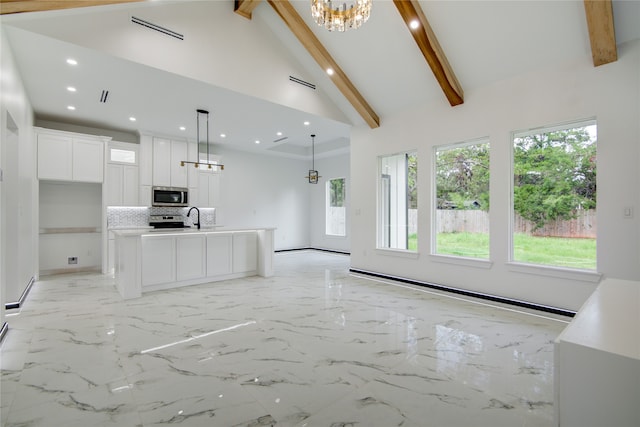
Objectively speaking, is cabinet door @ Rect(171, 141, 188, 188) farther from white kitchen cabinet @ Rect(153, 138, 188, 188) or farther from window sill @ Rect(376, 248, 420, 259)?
window sill @ Rect(376, 248, 420, 259)

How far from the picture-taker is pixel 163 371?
2.36 metres

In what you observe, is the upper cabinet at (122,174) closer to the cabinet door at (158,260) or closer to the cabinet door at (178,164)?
the cabinet door at (178,164)

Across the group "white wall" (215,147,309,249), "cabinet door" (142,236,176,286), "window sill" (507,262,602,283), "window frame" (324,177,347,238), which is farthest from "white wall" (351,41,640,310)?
"white wall" (215,147,309,249)

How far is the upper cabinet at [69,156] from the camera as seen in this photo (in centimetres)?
554

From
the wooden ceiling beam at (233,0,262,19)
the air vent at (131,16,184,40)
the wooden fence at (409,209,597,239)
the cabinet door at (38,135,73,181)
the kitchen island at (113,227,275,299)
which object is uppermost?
the wooden ceiling beam at (233,0,262,19)

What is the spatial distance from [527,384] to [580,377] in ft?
4.91

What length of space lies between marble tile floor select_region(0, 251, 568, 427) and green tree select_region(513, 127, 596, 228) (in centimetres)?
137

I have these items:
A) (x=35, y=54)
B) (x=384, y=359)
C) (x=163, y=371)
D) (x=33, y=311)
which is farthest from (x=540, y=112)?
(x=33, y=311)

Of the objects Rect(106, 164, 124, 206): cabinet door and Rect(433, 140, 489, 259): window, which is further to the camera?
Rect(106, 164, 124, 206): cabinet door

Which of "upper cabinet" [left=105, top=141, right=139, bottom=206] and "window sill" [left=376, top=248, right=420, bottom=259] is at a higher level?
"upper cabinet" [left=105, top=141, right=139, bottom=206]

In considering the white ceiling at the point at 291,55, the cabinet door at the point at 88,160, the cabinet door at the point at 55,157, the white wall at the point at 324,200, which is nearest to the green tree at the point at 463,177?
the white ceiling at the point at 291,55

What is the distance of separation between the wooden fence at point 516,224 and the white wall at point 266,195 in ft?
17.0

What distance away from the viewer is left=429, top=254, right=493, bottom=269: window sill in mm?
4390

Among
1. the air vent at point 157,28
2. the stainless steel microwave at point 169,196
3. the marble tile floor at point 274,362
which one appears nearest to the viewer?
the marble tile floor at point 274,362
